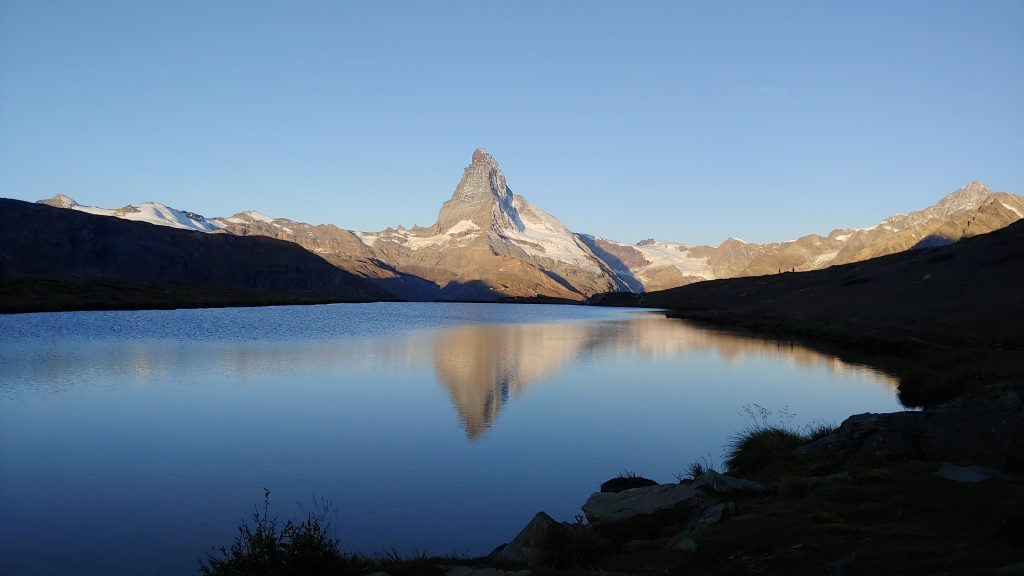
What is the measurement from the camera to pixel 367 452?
26.2 metres

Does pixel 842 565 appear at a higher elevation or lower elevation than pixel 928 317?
lower

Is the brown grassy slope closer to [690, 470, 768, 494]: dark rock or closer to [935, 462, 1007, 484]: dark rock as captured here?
[935, 462, 1007, 484]: dark rock

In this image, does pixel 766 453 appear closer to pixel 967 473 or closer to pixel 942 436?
pixel 942 436

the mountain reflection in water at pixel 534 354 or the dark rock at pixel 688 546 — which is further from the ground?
the mountain reflection in water at pixel 534 354

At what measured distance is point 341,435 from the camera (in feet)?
95.2

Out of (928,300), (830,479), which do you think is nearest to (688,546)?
(830,479)

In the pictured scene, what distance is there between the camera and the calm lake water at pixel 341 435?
704 inches

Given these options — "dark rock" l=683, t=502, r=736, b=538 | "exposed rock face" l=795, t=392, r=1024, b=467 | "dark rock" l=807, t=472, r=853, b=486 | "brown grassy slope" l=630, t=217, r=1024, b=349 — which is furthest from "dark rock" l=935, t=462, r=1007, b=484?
"brown grassy slope" l=630, t=217, r=1024, b=349

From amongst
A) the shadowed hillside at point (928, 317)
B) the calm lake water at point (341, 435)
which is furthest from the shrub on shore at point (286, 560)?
the shadowed hillside at point (928, 317)

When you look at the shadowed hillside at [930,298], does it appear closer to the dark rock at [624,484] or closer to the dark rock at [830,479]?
the dark rock at [830,479]

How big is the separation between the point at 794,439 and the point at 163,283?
202820mm

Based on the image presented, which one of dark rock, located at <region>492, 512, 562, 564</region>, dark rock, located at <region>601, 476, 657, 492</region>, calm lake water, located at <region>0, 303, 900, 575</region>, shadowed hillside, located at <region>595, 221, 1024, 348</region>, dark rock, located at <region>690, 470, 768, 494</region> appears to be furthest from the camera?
shadowed hillside, located at <region>595, 221, 1024, 348</region>

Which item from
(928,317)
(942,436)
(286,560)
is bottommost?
(286,560)

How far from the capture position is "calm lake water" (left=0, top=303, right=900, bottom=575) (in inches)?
704
